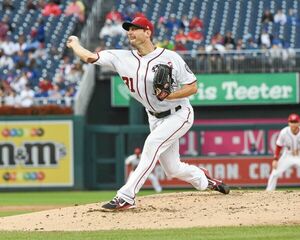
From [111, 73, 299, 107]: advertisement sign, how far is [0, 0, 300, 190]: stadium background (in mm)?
26

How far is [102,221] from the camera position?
31.6 feet

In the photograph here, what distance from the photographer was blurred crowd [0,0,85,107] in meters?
23.9

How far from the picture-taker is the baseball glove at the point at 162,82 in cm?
946

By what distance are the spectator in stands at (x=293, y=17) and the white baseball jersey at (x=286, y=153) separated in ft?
28.7

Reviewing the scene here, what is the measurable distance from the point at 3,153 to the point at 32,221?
13042mm

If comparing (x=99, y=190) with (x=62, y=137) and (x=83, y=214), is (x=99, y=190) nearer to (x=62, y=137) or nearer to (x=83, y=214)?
(x=62, y=137)

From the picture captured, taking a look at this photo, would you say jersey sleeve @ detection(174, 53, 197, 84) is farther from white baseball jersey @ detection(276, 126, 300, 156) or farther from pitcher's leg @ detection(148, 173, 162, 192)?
pitcher's leg @ detection(148, 173, 162, 192)

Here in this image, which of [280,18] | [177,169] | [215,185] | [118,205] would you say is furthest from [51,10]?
[118,205]

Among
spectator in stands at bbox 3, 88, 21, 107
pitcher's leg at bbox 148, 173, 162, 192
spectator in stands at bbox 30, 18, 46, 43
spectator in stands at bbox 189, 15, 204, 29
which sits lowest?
pitcher's leg at bbox 148, 173, 162, 192

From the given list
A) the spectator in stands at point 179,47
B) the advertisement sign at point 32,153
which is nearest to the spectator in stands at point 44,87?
the advertisement sign at point 32,153

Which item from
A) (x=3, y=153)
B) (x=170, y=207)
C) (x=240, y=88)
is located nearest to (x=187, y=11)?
(x=240, y=88)

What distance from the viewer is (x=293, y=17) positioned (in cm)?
2595

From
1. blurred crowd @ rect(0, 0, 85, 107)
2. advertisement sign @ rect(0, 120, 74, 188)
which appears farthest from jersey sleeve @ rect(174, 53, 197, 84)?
blurred crowd @ rect(0, 0, 85, 107)

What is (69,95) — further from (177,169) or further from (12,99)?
(177,169)
